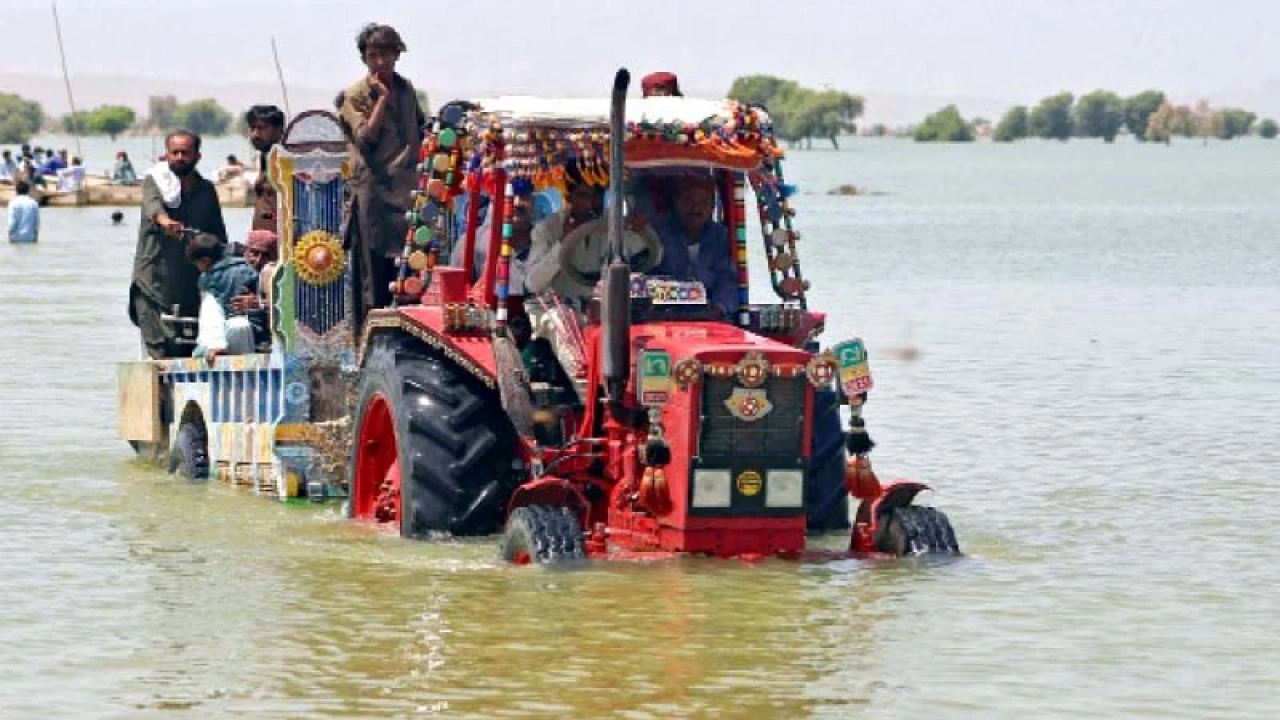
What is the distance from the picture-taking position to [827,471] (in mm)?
15344

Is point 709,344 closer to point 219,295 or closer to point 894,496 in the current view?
point 894,496

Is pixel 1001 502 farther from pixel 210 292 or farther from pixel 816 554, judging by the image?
pixel 210 292

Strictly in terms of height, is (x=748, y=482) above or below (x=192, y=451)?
above

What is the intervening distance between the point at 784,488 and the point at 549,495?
41.8 inches

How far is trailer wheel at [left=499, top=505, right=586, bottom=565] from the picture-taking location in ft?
44.8

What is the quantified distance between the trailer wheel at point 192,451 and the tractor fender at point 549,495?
4989mm

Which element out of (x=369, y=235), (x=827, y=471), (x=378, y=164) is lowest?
(x=827, y=471)

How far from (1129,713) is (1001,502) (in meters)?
6.24

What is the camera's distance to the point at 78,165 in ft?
249

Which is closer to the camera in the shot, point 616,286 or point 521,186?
point 616,286

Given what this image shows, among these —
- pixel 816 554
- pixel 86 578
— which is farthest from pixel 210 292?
pixel 816 554

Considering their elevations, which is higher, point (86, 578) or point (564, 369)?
point (564, 369)

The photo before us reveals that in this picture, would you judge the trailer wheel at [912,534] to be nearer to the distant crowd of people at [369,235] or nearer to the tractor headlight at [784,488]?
the tractor headlight at [784,488]

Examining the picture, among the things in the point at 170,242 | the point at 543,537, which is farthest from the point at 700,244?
the point at 170,242
